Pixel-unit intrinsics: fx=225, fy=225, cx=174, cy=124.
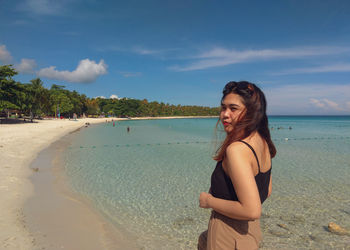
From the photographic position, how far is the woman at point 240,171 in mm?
1304

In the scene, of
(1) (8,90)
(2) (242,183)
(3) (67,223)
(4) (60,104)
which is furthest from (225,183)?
(4) (60,104)

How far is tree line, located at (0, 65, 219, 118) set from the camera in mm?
39750

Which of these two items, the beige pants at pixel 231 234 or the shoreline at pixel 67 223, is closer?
the beige pants at pixel 231 234

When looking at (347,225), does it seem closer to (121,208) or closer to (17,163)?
(121,208)

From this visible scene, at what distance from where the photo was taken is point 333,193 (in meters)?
8.38

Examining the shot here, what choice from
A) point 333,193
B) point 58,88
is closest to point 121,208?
point 333,193

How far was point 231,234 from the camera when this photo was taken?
154 centimetres

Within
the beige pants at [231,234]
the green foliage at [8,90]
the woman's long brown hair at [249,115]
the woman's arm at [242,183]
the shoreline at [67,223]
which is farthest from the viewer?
the green foliage at [8,90]

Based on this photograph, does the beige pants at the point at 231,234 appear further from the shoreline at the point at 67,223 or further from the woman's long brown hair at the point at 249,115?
the shoreline at the point at 67,223

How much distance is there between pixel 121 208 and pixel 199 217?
240 cm

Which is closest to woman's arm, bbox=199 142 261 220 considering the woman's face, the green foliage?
the woman's face

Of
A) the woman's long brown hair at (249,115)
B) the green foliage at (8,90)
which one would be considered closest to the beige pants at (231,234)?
the woman's long brown hair at (249,115)

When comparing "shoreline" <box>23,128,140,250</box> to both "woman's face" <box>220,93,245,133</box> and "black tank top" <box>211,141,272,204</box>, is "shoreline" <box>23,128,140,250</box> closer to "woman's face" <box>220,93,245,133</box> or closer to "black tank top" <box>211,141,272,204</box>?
"black tank top" <box>211,141,272,204</box>

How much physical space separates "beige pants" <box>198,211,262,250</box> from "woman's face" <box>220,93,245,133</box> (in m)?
0.63
